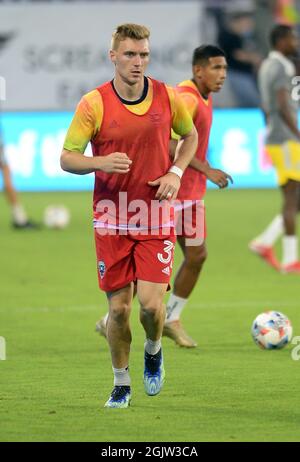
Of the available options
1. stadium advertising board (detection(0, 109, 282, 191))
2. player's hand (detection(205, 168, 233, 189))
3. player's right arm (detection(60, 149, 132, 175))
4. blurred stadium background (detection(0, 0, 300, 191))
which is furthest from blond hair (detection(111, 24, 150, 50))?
blurred stadium background (detection(0, 0, 300, 191))

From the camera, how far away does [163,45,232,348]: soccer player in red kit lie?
9234mm

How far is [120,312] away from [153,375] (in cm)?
44

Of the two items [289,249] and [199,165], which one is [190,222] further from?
[289,249]

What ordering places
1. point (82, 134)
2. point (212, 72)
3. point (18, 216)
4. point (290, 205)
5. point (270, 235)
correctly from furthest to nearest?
point (18, 216) → point (270, 235) → point (290, 205) → point (212, 72) → point (82, 134)

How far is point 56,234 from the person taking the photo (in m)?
17.0

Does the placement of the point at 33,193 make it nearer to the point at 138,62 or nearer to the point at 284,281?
the point at 284,281

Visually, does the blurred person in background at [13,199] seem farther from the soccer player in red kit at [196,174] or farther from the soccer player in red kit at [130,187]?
the soccer player in red kit at [130,187]

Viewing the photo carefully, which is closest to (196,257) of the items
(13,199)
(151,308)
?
(151,308)

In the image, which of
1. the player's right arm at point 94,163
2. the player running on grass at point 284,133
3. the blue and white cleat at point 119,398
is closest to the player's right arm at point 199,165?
the player's right arm at point 94,163

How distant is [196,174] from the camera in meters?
9.40

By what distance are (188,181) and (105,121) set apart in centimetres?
235

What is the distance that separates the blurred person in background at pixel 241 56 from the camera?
2348 centimetres

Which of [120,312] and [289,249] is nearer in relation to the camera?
[120,312]

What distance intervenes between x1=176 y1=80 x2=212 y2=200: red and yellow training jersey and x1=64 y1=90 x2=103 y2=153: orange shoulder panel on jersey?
6.90 ft
